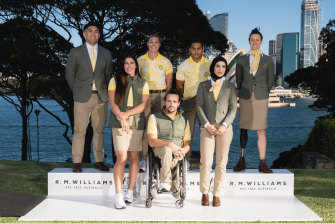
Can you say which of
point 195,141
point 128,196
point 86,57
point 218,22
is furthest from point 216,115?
point 218,22

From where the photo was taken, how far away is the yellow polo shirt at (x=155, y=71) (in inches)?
151

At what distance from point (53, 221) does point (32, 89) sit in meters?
9.36

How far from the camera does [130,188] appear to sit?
11.8 feet

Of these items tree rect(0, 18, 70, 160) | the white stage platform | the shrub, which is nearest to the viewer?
the white stage platform

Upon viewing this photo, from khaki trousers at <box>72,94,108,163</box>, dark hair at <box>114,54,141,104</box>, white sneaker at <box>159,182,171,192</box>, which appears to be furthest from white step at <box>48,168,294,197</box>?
dark hair at <box>114,54,141,104</box>

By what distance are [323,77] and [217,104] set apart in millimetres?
9564

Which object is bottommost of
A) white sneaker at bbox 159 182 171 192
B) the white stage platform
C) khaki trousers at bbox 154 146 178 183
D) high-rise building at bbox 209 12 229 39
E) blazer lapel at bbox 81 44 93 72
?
the white stage platform

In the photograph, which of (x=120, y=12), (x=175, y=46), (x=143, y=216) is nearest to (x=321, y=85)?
(x=175, y=46)

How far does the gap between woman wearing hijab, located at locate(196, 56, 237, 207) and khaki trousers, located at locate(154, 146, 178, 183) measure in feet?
1.05

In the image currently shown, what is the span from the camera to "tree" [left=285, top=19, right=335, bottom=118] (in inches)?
459

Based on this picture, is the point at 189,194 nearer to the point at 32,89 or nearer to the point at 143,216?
the point at 143,216

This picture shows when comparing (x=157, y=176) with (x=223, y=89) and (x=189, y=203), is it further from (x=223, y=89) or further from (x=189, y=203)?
(x=223, y=89)

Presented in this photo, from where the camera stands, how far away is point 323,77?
11812mm

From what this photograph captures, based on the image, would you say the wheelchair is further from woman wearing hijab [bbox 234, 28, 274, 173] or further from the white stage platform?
woman wearing hijab [bbox 234, 28, 274, 173]
